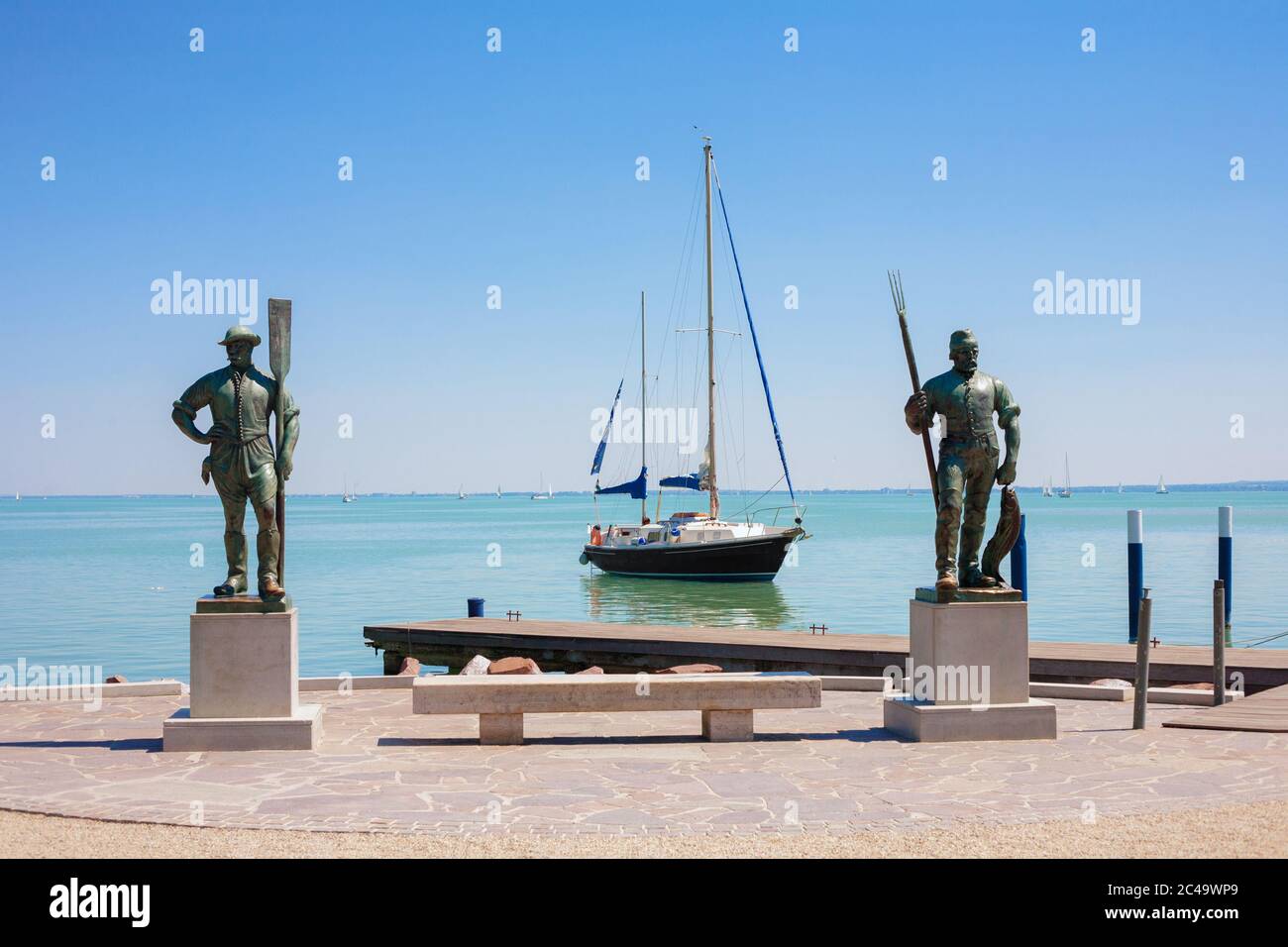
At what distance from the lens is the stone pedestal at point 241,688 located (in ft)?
31.9

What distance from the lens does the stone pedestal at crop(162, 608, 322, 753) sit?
9.73 meters

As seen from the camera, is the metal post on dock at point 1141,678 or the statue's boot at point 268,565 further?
the metal post on dock at point 1141,678

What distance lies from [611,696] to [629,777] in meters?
1.28

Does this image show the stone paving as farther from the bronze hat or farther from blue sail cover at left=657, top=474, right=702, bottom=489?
blue sail cover at left=657, top=474, right=702, bottom=489

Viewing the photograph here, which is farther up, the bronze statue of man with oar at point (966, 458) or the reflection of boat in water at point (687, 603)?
the bronze statue of man with oar at point (966, 458)

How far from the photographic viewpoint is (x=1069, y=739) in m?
→ 10.2

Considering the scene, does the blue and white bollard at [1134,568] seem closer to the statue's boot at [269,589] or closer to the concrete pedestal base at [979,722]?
the concrete pedestal base at [979,722]

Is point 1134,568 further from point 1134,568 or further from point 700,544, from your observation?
point 700,544

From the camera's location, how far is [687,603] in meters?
42.9

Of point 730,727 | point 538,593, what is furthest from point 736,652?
point 538,593

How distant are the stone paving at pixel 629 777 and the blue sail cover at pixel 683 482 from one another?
3755 cm

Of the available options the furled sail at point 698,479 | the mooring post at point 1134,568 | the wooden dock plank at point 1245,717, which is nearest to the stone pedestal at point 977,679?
the wooden dock plank at point 1245,717

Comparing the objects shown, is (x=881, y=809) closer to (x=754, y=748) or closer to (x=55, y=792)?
(x=754, y=748)
